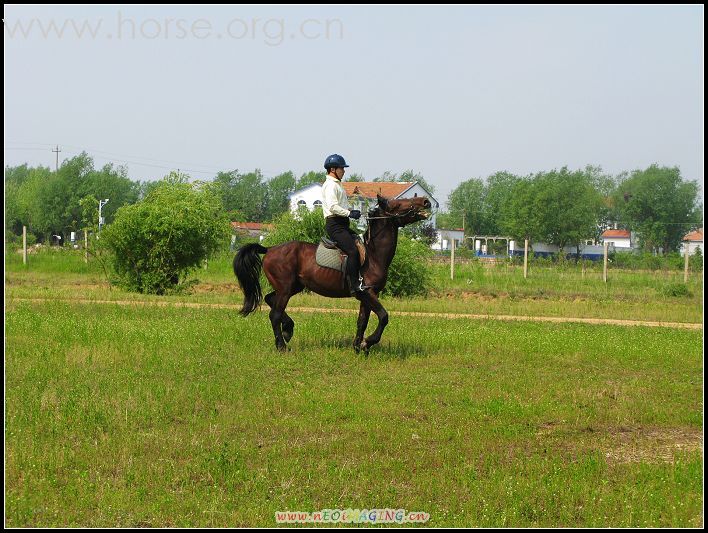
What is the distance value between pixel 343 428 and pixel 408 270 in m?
19.1

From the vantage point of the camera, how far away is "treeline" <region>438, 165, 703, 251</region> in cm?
8131

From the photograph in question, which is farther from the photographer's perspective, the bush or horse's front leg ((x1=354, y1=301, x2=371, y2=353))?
the bush

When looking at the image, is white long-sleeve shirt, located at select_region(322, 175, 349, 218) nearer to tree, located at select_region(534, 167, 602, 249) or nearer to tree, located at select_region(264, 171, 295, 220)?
tree, located at select_region(534, 167, 602, 249)

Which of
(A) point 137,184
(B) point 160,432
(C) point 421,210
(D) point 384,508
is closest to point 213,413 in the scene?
(B) point 160,432

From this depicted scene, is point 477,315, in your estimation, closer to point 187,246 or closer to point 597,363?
point 597,363

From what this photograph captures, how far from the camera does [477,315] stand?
22.1 metres

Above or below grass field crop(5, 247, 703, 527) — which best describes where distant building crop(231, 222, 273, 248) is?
above

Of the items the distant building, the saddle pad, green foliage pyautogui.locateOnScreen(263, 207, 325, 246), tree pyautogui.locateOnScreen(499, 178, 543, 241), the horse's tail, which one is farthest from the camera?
tree pyautogui.locateOnScreen(499, 178, 543, 241)

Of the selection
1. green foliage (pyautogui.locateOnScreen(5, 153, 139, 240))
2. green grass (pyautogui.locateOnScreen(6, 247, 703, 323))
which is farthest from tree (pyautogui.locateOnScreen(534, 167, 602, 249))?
green foliage (pyautogui.locateOnScreen(5, 153, 139, 240))

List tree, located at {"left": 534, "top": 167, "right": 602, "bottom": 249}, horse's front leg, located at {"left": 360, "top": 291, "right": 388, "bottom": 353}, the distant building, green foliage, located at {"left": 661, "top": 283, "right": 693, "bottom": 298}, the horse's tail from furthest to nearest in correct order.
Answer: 1. tree, located at {"left": 534, "top": 167, "right": 602, "bottom": 249}
2. the distant building
3. green foliage, located at {"left": 661, "top": 283, "right": 693, "bottom": 298}
4. the horse's tail
5. horse's front leg, located at {"left": 360, "top": 291, "right": 388, "bottom": 353}

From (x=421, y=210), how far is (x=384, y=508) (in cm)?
755

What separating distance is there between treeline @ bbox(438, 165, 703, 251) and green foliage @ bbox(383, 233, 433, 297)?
54.3 m

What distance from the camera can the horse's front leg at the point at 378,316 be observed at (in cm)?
1374

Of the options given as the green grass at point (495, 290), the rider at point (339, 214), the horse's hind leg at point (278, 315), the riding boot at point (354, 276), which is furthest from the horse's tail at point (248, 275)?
the green grass at point (495, 290)
